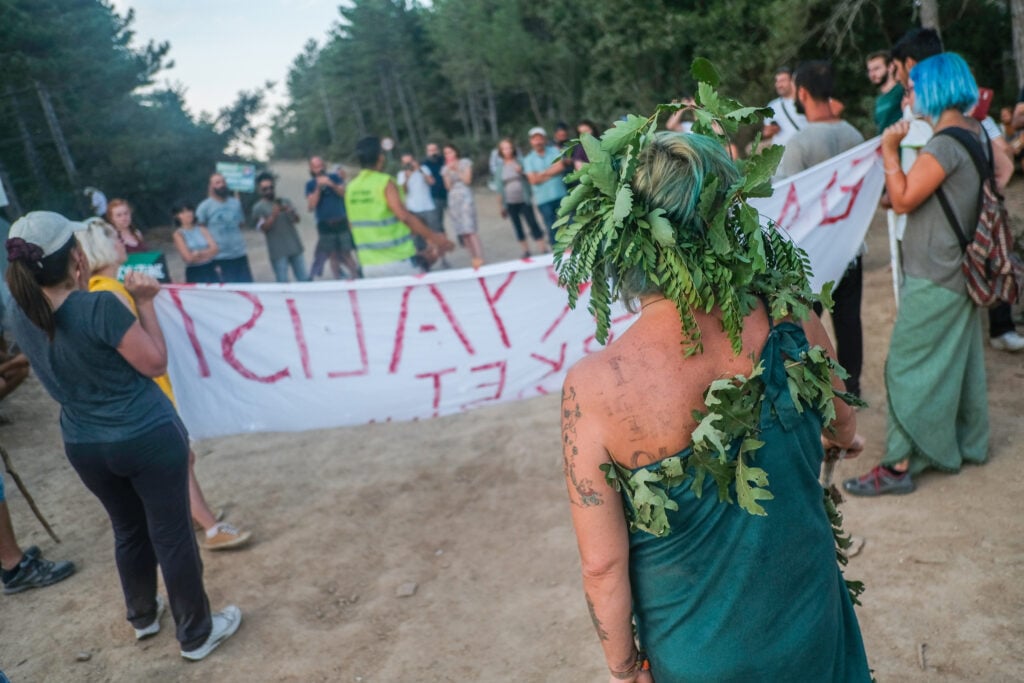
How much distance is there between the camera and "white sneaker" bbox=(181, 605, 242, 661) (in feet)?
11.8

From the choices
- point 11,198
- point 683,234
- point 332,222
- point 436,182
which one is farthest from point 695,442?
point 436,182

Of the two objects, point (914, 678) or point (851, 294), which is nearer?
point (914, 678)

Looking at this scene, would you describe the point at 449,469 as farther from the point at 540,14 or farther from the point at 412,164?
the point at 540,14

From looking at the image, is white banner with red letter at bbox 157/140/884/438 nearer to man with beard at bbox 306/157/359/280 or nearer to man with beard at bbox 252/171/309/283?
man with beard at bbox 252/171/309/283

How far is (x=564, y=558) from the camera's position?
162 inches

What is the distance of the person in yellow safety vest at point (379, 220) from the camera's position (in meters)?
6.95

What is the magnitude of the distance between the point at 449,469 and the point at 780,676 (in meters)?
3.84

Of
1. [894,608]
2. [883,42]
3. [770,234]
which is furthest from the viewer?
[883,42]

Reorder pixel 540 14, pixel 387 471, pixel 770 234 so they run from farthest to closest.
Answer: pixel 540 14 < pixel 387 471 < pixel 770 234

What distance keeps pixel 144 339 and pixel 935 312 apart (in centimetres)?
365

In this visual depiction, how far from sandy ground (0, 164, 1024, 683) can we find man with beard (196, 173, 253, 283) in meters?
3.85

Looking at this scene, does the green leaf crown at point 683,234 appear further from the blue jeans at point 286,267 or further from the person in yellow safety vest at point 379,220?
the blue jeans at point 286,267

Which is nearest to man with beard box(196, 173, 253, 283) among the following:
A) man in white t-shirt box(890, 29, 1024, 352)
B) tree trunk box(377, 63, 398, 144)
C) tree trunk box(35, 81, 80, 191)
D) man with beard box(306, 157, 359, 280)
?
man with beard box(306, 157, 359, 280)

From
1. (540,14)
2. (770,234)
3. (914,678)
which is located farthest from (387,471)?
(540,14)
